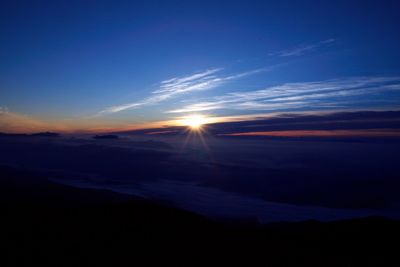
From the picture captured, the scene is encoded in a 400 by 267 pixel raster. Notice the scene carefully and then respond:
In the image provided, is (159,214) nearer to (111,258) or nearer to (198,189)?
(111,258)

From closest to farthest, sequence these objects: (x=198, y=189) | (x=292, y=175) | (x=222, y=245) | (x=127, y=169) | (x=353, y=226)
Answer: (x=222, y=245) → (x=353, y=226) → (x=198, y=189) → (x=292, y=175) → (x=127, y=169)

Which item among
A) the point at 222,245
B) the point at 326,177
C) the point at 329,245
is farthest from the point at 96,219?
the point at 326,177

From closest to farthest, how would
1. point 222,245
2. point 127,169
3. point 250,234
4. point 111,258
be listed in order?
point 111,258, point 222,245, point 250,234, point 127,169

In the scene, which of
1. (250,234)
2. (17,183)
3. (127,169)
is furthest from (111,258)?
(127,169)

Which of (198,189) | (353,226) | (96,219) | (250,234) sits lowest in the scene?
(198,189)

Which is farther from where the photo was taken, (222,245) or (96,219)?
(96,219)

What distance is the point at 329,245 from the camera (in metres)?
27.0

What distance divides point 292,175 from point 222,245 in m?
94.0

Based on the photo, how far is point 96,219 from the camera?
24234 mm

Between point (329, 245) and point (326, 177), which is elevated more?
point (329, 245)

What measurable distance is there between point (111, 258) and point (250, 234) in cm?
1550

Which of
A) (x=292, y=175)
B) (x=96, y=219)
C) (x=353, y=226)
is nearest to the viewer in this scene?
(x=96, y=219)

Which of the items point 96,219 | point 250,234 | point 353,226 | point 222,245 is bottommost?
point 353,226

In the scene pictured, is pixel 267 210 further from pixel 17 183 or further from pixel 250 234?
pixel 17 183
